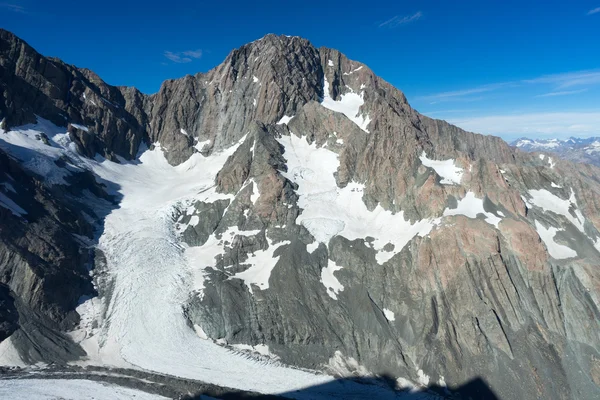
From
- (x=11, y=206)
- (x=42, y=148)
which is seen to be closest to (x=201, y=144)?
(x=42, y=148)

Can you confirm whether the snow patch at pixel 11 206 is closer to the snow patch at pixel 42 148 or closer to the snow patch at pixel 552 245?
the snow patch at pixel 42 148

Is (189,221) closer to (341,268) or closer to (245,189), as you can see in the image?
(245,189)

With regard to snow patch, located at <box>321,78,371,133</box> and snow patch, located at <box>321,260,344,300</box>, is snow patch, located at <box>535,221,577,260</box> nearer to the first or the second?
snow patch, located at <box>321,260,344,300</box>

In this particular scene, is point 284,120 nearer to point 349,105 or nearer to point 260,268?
point 349,105

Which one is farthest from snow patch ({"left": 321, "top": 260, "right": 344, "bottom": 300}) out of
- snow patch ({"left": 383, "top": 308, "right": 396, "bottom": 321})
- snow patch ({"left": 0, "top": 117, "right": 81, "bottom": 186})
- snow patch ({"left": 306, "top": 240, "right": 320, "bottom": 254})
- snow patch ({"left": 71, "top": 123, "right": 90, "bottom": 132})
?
snow patch ({"left": 71, "top": 123, "right": 90, "bottom": 132})

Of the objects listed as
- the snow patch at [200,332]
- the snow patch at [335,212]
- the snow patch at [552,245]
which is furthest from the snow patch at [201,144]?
the snow patch at [552,245]

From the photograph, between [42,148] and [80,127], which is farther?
[80,127]

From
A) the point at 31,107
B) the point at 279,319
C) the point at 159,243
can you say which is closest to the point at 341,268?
the point at 279,319
